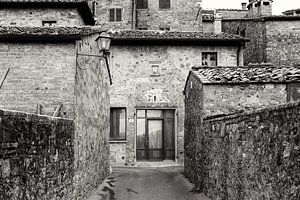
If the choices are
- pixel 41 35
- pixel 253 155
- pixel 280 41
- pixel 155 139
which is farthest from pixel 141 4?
pixel 253 155

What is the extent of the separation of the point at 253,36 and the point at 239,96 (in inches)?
627

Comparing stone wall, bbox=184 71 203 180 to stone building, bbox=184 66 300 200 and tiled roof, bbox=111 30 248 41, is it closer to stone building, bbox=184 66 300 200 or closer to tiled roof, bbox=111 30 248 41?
stone building, bbox=184 66 300 200

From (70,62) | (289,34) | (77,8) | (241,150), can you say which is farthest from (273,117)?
(289,34)

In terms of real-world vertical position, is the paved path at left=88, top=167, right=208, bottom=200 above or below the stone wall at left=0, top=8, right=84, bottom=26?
below

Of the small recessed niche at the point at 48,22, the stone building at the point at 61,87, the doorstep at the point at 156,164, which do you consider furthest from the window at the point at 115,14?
the stone building at the point at 61,87

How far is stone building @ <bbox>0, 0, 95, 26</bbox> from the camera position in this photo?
18172 mm

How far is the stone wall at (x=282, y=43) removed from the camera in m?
23.8

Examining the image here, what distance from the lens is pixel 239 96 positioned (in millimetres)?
10602

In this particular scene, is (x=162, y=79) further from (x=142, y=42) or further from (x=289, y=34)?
(x=289, y=34)

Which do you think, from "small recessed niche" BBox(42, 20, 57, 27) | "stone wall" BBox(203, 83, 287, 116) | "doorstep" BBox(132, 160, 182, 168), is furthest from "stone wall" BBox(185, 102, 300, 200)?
"small recessed niche" BBox(42, 20, 57, 27)

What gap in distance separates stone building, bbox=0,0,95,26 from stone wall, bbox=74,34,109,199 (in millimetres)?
6117

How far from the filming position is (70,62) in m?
9.17

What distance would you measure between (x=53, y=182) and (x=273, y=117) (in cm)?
368

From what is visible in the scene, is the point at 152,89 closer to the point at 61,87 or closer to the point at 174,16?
the point at 174,16
